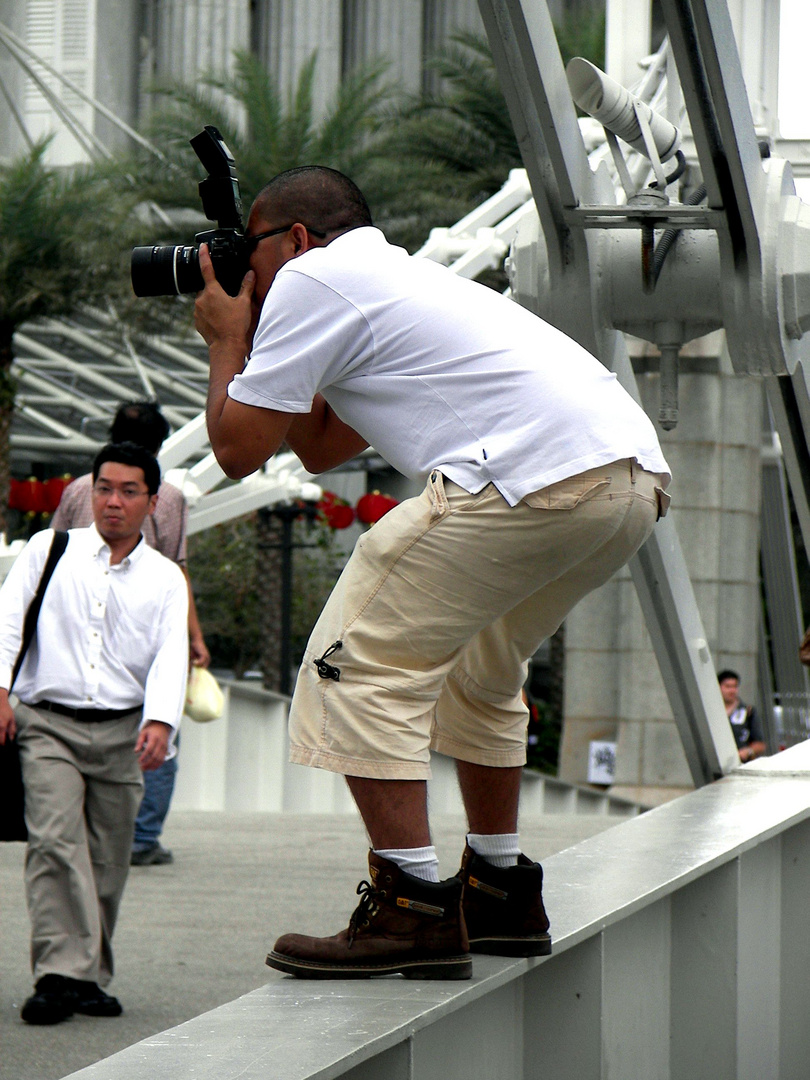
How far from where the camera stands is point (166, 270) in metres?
2.96

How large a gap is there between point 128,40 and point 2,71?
309 centimetres

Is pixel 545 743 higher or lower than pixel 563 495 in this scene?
lower

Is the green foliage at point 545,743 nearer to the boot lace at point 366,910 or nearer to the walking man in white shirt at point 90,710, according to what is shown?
the walking man in white shirt at point 90,710

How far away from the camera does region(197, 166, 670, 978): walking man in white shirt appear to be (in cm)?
272

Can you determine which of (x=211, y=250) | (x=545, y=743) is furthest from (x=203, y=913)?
(x=545, y=743)

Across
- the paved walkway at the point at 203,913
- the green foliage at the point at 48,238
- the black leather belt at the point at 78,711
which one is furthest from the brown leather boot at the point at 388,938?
the green foliage at the point at 48,238

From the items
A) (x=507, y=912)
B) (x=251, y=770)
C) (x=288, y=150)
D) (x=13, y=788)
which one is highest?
(x=288, y=150)

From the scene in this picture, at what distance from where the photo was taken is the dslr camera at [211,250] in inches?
114

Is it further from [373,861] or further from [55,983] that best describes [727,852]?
[55,983]

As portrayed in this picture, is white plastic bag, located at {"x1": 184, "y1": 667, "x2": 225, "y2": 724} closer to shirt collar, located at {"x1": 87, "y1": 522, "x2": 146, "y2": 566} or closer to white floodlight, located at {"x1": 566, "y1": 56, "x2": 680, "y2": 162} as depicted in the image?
shirt collar, located at {"x1": 87, "y1": 522, "x2": 146, "y2": 566}

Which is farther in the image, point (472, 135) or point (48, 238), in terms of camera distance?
point (472, 135)

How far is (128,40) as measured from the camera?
96.6 ft

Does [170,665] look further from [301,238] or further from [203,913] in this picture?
[301,238]

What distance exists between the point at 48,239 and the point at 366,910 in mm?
Answer: 14655
